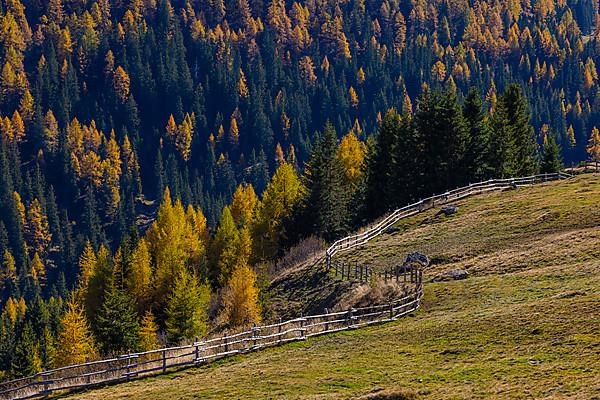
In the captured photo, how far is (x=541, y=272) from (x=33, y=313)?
312ft

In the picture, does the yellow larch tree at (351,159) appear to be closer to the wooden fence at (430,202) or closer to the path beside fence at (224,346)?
the wooden fence at (430,202)

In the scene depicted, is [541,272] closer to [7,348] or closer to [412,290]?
[412,290]

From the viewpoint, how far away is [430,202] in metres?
77.4

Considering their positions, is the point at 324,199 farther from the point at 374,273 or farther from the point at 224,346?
the point at 224,346

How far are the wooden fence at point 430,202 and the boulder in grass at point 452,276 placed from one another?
494 inches

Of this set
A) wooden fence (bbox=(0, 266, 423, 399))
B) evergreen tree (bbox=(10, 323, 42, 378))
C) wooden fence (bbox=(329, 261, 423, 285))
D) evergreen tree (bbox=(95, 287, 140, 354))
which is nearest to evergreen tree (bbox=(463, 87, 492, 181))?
wooden fence (bbox=(329, 261, 423, 285))

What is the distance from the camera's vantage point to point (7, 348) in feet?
363

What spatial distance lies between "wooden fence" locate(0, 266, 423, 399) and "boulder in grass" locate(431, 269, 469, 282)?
3257 mm

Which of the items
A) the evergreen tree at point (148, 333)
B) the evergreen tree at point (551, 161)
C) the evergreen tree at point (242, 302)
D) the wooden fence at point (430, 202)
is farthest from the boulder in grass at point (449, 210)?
the evergreen tree at point (148, 333)

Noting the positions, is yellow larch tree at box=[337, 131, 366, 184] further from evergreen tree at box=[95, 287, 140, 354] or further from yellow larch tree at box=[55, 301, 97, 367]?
yellow larch tree at box=[55, 301, 97, 367]

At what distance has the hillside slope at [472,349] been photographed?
30.5 meters

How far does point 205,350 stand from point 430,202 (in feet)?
133

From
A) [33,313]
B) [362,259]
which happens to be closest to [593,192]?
[362,259]

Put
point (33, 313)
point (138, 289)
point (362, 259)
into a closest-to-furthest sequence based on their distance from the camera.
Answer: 1. point (362, 259)
2. point (138, 289)
3. point (33, 313)
